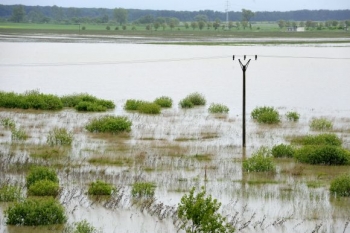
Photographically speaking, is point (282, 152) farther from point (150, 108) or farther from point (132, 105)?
point (132, 105)

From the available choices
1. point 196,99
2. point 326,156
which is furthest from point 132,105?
point 326,156

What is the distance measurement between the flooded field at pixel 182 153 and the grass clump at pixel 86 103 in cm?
56

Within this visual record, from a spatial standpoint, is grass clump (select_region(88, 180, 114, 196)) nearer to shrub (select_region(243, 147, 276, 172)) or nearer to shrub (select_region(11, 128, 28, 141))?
shrub (select_region(243, 147, 276, 172))

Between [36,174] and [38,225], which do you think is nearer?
[38,225]

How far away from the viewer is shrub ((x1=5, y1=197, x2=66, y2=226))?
1429 centimetres

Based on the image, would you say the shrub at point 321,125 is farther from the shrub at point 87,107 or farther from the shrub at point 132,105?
the shrub at point 87,107

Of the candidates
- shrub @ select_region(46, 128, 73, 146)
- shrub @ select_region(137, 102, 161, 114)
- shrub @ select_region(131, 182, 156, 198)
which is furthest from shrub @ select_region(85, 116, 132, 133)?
shrub @ select_region(131, 182, 156, 198)

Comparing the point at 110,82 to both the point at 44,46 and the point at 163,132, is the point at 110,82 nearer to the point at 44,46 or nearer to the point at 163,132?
the point at 163,132

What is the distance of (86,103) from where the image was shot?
33188 mm

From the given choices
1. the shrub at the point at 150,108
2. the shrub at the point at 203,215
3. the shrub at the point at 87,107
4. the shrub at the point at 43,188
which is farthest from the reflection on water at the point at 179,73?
the shrub at the point at 203,215

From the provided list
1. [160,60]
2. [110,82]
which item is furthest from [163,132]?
[160,60]

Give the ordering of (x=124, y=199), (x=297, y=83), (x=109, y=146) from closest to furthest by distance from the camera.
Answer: (x=124, y=199) → (x=109, y=146) → (x=297, y=83)

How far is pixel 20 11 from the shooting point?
519 feet

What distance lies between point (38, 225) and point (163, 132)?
12.8 meters
